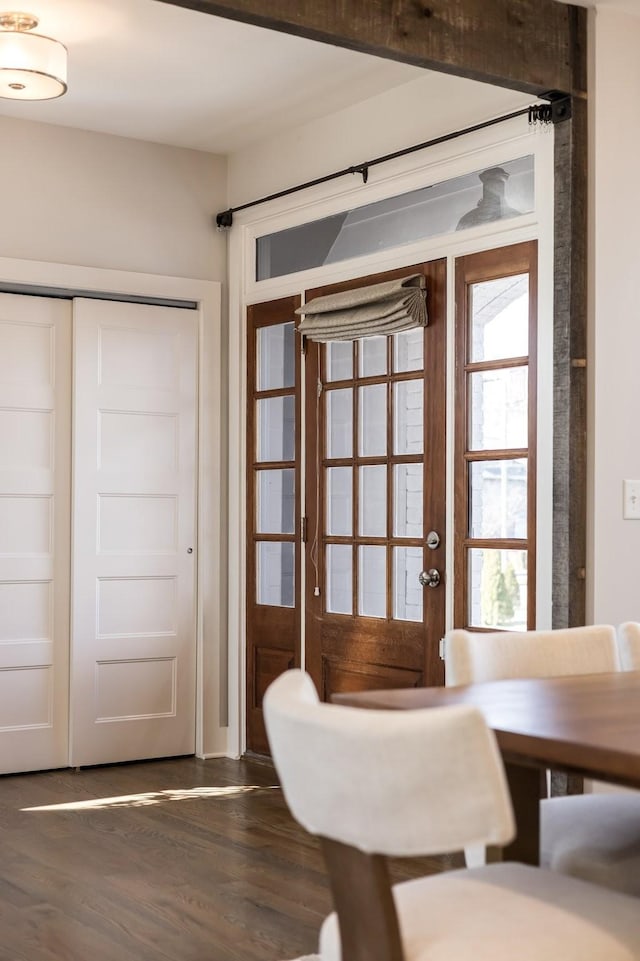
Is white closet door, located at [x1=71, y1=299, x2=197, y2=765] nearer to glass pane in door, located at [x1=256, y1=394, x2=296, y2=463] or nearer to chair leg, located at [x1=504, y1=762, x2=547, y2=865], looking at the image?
glass pane in door, located at [x1=256, y1=394, x2=296, y2=463]

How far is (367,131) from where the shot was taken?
4.84 meters

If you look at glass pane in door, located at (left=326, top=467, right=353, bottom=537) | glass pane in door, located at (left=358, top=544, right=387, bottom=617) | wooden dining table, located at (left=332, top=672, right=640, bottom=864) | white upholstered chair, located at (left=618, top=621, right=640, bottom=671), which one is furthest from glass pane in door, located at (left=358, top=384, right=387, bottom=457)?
wooden dining table, located at (left=332, top=672, right=640, bottom=864)

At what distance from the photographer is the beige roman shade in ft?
14.7

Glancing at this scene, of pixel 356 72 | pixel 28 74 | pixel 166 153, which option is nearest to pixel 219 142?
pixel 166 153

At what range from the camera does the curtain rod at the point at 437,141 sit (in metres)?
3.82

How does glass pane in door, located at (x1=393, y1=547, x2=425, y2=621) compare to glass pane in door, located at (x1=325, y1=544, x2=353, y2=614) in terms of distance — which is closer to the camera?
glass pane in door, located at (x1=393, y1=547, x2=425, y2=621)

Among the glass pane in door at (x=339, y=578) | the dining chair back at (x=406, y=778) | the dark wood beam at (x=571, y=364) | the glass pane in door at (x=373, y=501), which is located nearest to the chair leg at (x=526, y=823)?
the dining chair back at (x=406, y=778)

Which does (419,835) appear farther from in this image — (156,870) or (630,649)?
(156,870)

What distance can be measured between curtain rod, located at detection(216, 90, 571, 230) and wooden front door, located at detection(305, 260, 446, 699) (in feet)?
1.46

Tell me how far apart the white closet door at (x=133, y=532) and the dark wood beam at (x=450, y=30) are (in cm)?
229

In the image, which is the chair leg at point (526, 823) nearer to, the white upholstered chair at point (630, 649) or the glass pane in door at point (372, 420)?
the white upholstered chair at point (630, 649)

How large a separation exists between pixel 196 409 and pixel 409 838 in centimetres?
439

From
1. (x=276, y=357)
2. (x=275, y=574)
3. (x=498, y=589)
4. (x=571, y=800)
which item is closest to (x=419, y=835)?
(x=571, y=800)

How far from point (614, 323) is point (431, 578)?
3.92ft
